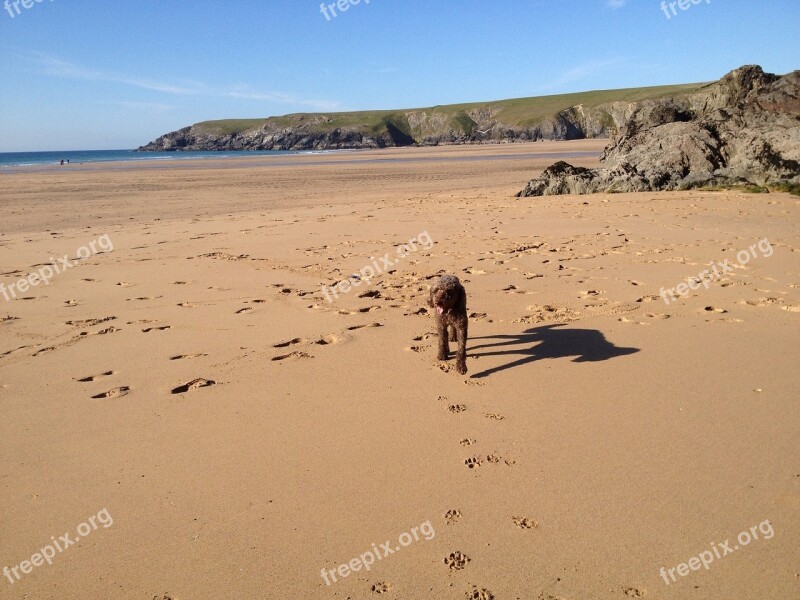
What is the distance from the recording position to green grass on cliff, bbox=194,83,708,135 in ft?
370

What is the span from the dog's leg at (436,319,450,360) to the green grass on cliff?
359 feet

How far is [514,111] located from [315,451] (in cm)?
12968

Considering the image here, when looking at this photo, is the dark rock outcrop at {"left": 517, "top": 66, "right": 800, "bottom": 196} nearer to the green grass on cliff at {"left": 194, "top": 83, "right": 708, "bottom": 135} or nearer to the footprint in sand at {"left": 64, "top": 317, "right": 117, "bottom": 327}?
the footprint in sand at {"left": 64, "top": 317, "right": 117, "bottom": 327}

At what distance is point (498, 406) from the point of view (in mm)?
4367

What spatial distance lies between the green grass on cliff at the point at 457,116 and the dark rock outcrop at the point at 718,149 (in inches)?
3697

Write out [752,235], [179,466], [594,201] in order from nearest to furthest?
[179,466] → [752,235] → [594,201]

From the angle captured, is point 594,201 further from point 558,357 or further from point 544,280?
point 558,357

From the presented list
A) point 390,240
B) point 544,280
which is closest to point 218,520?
point 544,280

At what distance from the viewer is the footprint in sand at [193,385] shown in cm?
480

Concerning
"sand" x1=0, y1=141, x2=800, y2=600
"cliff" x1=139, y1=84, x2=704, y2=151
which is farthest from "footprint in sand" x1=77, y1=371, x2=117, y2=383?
"cliff" x1=139, y1=84, x2=704, y2=151

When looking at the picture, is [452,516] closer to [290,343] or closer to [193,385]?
[193,385]

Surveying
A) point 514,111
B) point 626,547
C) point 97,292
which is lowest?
point 626,547

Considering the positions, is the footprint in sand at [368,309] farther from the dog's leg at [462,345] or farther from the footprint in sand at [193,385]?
the footprint in sand at [193,385]

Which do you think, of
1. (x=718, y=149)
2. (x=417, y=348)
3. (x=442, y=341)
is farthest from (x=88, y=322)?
(x=718, y=149)
